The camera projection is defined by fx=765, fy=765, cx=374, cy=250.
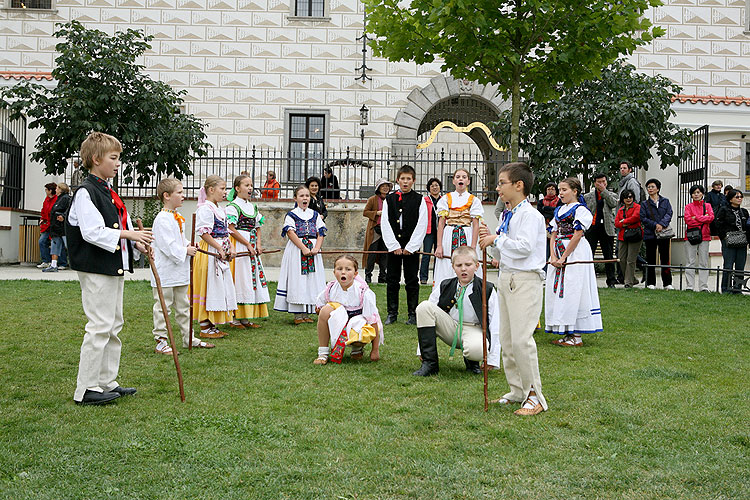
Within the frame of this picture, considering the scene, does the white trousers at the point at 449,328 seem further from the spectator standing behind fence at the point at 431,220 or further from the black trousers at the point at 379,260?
the black trousers at the point at 379,260

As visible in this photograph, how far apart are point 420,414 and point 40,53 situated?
20.7 meters

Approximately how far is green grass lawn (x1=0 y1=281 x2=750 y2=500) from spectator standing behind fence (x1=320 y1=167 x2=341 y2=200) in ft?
34.3

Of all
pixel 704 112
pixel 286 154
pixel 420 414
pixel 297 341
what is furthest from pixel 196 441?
pixel 704 112

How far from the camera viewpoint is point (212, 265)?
8695 mm

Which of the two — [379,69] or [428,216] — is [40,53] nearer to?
[379,69]

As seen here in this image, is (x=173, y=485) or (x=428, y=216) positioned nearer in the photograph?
(x=173, y=485)

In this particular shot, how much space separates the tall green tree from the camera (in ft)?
30.7

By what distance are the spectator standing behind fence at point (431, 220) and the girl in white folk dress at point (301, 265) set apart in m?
1.49

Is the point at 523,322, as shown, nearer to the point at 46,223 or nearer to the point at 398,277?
the point at 398,277

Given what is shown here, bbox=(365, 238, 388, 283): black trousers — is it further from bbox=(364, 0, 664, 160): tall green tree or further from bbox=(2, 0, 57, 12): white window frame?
bbox=(2, 0, 57, 12): white window frame

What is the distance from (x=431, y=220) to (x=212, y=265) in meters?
3.38

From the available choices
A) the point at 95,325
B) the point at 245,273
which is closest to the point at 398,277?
the point at 245,273

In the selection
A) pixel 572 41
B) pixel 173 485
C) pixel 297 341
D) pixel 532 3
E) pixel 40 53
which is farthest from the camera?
pixel 40 53

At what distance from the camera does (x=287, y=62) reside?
72.8ft
